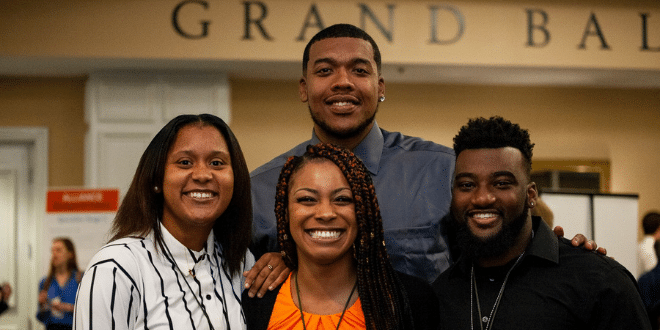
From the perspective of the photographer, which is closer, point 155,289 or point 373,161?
point 155,289

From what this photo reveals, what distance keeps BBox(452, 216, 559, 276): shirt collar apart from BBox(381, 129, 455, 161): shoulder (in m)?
0.39

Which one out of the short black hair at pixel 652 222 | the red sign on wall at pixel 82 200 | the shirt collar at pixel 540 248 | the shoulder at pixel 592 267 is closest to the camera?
the shoulder at pixel 592 267

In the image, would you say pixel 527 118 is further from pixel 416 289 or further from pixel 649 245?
pixel 416 289

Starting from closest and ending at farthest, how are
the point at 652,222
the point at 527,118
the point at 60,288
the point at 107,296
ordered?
the point at 107,296 → the point at 60,288 → the point at 652,222 → the point at 527,118

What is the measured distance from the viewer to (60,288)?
4492 millimetres

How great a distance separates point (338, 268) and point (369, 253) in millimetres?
106

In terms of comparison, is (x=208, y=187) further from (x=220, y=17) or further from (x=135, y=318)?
(x=220, y=17)

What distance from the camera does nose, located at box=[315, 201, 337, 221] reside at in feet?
5.57

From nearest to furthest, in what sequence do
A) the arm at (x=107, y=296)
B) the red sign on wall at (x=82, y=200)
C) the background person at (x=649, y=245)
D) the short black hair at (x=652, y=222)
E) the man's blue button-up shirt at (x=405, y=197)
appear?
1. the arm at (x=107, y=296)
2. the man's blue button-up shirt at (x=405, y=197)
3. the red sign on wall at (x=82, y=200)
4. the background person at (x=649, y=245)
5. the short black hair at (x=652, y=222)

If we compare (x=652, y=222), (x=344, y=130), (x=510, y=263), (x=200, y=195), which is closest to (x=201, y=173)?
(x=200, y=195)

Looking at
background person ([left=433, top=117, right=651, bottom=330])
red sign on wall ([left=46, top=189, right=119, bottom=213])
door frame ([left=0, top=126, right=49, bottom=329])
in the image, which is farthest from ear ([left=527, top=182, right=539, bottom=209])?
door frame ([left=0, top=126, right=49, bottom=329])

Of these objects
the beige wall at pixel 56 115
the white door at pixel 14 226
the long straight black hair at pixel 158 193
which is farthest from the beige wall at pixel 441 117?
the long straight black hair at pixel 158 193

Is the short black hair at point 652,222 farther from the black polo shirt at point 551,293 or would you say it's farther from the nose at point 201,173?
the nose at point 201,173

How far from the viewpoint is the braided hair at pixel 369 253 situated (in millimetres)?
1683
